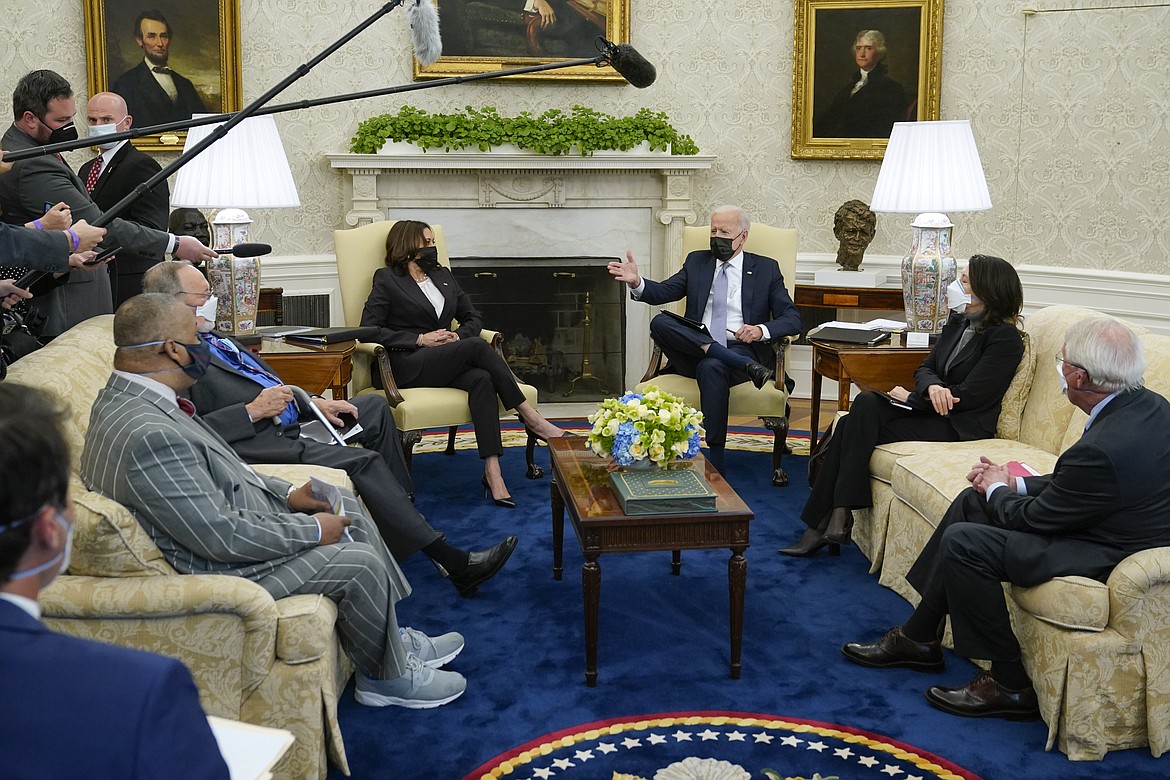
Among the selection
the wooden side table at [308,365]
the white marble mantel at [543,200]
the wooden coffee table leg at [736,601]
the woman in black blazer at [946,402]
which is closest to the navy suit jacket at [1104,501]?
the wooden coffee table leg at [736,601]

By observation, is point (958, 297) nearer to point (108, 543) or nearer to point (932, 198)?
point (932, 198)

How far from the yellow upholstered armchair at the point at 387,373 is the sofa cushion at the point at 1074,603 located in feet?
9.76

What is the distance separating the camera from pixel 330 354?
5203mm

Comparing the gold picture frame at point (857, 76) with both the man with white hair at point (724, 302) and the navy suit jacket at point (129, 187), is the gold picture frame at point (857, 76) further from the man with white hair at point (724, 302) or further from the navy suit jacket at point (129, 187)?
the navy suit jacket at point (129, 187)

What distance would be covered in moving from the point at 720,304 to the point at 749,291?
0.16 meters

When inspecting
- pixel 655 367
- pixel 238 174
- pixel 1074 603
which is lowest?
pixel 1074 603

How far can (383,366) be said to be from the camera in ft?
18.1

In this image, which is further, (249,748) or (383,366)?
(383,366)

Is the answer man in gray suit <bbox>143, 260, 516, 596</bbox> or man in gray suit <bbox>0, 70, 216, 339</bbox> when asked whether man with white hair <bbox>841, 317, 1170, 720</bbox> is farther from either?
man in gray suit <bbox>0, 70, 216, 339</bbox>

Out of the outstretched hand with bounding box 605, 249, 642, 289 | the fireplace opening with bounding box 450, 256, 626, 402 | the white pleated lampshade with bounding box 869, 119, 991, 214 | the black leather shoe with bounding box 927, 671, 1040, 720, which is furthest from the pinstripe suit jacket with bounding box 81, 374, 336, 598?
the fireplace opening with bounding box 450, 256, 626, 402

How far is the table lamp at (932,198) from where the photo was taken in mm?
5512

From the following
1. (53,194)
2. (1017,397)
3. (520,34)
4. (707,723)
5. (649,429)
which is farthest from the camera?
(520,34)

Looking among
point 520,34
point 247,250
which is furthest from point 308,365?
point 520,34

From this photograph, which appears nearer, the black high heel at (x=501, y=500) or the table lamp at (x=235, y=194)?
the table lamp at (x=235, y=194)
